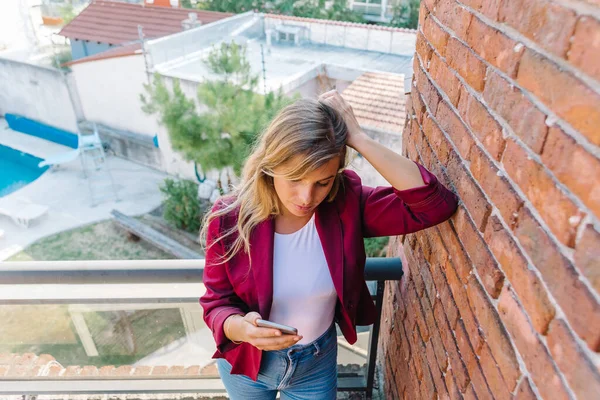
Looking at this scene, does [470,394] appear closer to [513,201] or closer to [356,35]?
[513,201]

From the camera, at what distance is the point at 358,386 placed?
226 centimetres

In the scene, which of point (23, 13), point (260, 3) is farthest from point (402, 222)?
point (23, 13)

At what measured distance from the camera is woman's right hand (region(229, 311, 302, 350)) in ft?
4.24

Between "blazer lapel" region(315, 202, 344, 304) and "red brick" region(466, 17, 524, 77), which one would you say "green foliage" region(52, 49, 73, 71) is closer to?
"blazer lapel" region(315, 202, 344, 304)

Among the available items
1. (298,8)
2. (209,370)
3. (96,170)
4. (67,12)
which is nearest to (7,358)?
(209,370)

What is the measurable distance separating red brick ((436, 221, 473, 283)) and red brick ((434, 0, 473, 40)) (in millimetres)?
514

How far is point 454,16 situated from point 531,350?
874 mm

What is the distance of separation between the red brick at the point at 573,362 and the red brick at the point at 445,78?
2.17ft

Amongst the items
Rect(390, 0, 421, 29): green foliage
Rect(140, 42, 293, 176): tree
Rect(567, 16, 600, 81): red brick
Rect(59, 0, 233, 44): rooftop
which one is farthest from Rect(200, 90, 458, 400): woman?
Rect(390, 0, 421, 29): green foliage

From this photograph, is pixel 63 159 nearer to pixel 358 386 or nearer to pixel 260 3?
pixel 260 3

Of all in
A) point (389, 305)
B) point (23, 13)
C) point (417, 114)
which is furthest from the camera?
point (23, 13)

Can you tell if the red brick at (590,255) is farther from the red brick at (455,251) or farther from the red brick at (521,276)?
the red brick at (455,251)

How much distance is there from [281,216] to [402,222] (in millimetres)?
411

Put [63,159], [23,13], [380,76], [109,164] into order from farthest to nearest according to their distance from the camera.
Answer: [23,13]
[109,164]
[63,159]
[380,76]
